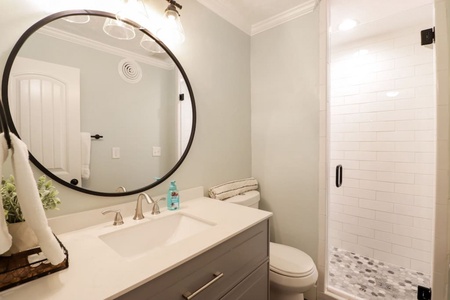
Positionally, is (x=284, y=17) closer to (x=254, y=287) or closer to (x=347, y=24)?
(x=347, y=24)

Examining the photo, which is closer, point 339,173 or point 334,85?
point 339,173

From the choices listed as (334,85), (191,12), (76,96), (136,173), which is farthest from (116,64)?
(334,85)

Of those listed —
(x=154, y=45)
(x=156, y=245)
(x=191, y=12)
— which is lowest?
(x=156, y=245)

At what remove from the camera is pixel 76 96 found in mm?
942

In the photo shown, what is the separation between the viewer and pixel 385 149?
2.06 meters

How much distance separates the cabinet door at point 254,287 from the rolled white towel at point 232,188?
1.85ft

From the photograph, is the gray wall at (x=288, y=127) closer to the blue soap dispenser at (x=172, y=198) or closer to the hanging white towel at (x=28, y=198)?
the blue soap dispenser at (x=172, y=198)

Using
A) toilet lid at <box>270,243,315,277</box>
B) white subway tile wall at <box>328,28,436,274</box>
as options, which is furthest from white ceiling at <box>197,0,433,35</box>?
toilet lid at <box>270,243,315,277</box>

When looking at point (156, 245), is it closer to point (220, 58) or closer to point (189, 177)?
point (189, 177)

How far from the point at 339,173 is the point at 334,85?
3.92 feet

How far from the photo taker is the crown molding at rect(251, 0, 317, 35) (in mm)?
1571

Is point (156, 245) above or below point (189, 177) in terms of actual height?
below

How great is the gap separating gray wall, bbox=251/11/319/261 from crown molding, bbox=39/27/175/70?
0.93m

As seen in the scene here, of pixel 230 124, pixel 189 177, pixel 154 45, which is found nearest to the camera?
pixel 154 45
